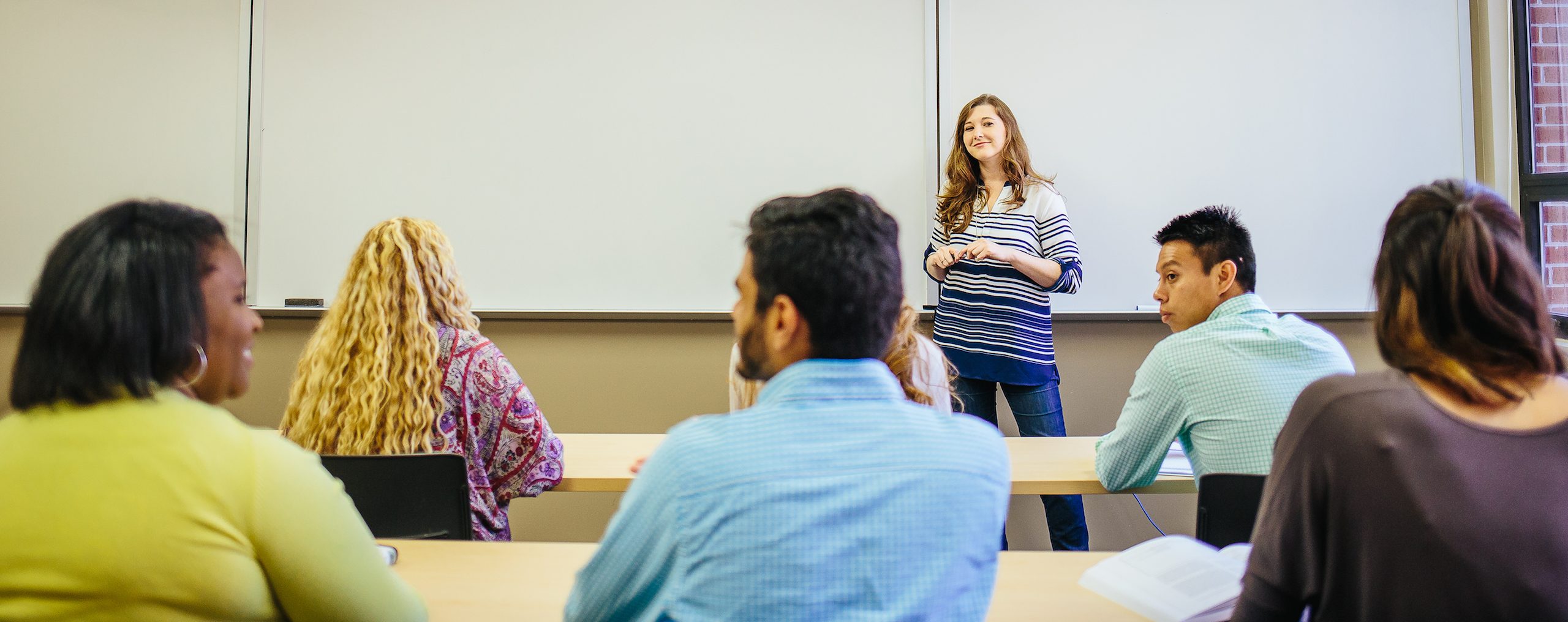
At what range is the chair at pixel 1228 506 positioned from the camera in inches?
58.6

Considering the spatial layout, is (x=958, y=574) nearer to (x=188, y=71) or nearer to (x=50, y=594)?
(x=50, y=594)

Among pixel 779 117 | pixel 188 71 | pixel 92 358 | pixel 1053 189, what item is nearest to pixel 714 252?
pixel 779 117

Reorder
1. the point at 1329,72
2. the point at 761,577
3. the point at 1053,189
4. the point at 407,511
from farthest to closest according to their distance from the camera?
1. the point at 1329,72
2. the point at 1053,189
3. the point at 407,511
4. the point at 761,577

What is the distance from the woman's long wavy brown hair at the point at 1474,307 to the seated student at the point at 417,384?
1558mm

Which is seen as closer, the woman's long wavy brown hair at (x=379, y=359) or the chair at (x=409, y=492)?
the chair at (x=409, y=492)

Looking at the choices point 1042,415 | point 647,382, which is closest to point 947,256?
point 1042,415

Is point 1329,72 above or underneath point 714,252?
above

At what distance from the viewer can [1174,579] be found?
123 centimetres

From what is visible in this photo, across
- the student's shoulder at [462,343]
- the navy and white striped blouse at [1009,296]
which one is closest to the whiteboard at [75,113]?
the student's shoulder at [462,343]

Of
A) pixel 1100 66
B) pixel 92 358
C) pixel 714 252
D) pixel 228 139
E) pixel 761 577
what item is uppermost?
Answer: pixel 1100 66

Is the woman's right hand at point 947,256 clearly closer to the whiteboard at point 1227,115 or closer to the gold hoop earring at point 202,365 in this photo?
the whiteboard at point 1227,115

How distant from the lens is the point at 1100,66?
326 cm

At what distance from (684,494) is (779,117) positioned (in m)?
2.68

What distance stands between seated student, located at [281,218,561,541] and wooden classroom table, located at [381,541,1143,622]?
14.0 inches
